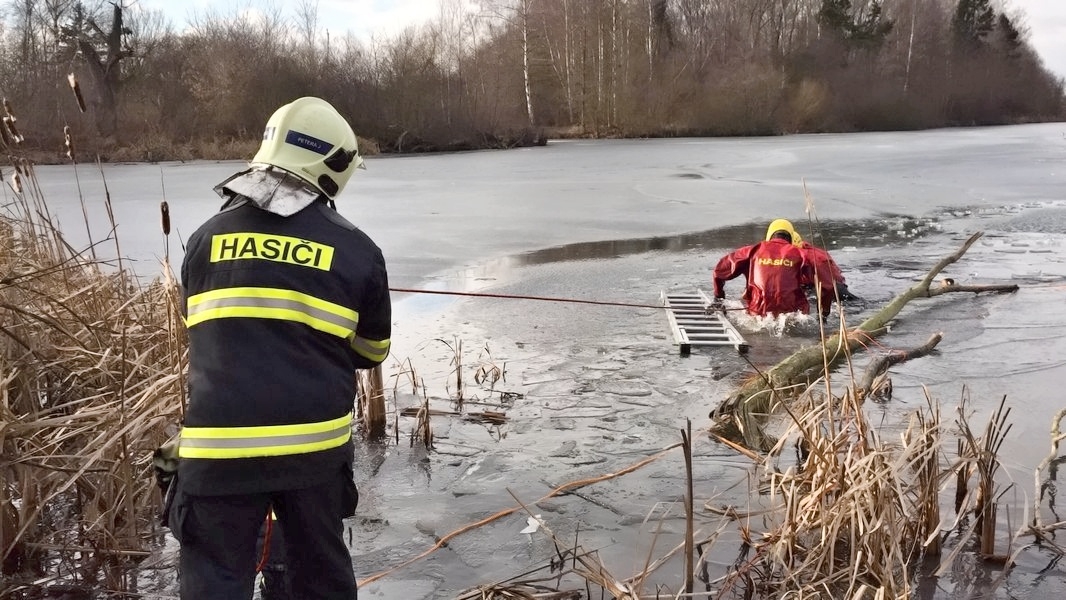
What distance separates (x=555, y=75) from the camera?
4075 centimetres

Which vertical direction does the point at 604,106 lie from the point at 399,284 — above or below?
above

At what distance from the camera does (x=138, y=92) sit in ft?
97.6

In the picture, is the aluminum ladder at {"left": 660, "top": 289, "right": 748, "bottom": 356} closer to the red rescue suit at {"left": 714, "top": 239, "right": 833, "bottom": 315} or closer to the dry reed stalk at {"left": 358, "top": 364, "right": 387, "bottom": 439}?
the red rescue suit at {"left": 714, "top": 239, "right": 833, "bottom": 315}

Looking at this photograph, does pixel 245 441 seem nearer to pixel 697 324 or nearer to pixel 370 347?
pixel 370 347

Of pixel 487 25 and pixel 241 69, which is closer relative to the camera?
pixel 241 69

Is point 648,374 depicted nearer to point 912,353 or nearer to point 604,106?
point 912,353

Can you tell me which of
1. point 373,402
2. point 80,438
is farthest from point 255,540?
point 373,402

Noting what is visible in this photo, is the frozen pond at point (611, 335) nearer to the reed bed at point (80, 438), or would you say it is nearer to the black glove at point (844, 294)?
the black glove at point (844, 294)

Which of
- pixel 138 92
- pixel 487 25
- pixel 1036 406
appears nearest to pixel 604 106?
pixel 487 25

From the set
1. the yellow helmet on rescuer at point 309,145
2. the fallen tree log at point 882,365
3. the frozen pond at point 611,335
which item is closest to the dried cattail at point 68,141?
the frozen pond at point 611,335

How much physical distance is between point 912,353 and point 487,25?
121 feet

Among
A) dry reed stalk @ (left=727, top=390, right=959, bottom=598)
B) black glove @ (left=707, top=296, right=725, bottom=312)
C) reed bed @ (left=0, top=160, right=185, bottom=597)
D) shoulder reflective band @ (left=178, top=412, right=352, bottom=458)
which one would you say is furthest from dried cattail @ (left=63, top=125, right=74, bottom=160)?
→ black glove @ (left=707, top=296, right=725, bottom=312)

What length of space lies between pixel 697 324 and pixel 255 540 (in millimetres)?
4863

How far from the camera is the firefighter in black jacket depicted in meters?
1.98
